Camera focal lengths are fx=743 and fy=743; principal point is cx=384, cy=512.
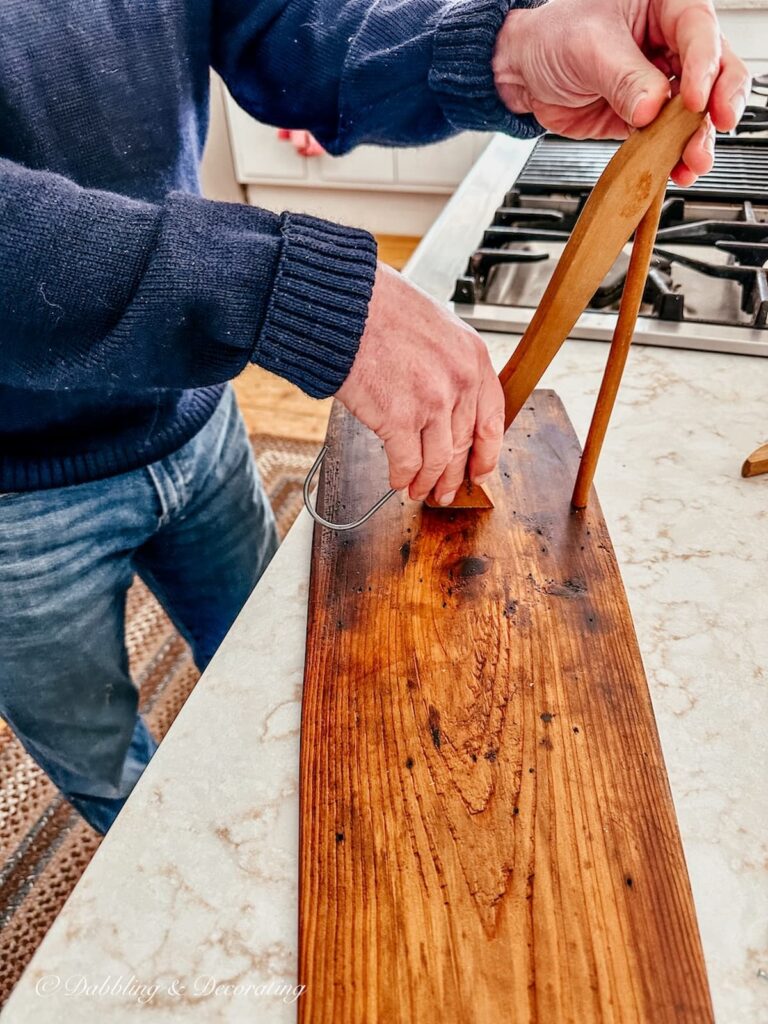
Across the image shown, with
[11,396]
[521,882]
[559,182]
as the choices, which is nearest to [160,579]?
[11,396]

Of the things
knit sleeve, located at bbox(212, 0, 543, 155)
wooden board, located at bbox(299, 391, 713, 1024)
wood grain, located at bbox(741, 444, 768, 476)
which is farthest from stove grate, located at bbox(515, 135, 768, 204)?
wooden board, located at bbox(299, 391, 713, 1024)

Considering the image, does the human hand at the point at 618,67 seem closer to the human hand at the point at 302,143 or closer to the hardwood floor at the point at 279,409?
the hardwood floor at the point at 279,409

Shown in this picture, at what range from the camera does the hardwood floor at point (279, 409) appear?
1.92 m

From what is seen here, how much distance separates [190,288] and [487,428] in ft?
0.71

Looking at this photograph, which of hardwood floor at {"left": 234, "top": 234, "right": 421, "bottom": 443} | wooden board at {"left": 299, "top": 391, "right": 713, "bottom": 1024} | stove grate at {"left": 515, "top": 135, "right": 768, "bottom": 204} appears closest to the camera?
wooden board at {"left": 299, "top": 391, "right": 713, "bottom": 1024}

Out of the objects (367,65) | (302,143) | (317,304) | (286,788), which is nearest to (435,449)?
(317,304)

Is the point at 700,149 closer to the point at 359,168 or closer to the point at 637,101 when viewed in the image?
the point at 637,101

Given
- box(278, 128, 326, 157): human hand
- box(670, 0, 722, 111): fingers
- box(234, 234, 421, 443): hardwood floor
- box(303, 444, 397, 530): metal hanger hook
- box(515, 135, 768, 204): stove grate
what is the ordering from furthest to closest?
box(278, 128, 326, 157): human hand
box(234, 234, 421, 443): hardwood floor
box(515, 135, 768, 204): stove grate
box(303, 444, 397, 530): metal hanger hook
box(670, 0, 722, 111): fingers

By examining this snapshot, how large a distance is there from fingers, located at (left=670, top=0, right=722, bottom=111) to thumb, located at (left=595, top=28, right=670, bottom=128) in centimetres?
2

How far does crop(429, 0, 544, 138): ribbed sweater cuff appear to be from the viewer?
57cm

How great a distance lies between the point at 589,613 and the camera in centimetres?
49

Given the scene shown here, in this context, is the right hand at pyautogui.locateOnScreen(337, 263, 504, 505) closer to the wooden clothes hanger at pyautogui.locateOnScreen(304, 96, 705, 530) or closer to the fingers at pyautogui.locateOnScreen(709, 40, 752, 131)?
the wooden clothes hanger at pyautogui.locateOnScreen(304, 96, 705, 530)

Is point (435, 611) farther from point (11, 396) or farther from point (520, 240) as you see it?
point (520, 240)

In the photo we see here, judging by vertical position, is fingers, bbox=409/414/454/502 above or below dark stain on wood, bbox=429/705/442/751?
above
